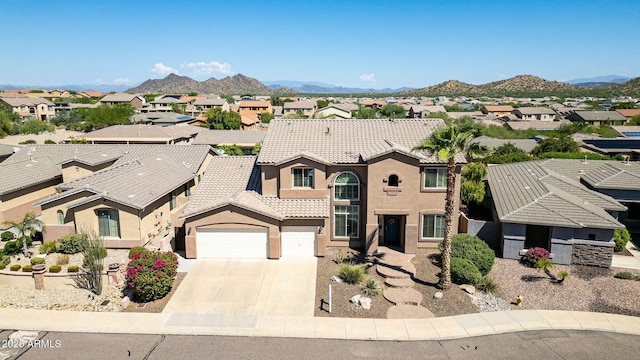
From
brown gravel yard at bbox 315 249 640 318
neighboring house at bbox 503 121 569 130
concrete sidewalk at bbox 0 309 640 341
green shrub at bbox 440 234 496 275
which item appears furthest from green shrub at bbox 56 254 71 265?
neighboring house at bbox 503 121 569 130

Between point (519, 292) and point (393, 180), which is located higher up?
point (393, 180)

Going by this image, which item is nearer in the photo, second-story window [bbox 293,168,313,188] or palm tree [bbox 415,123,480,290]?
palm tree [bbox 415,123,480,290]

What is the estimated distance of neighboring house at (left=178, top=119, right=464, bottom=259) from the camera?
24.2m

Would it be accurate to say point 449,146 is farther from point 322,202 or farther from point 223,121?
point 223,121

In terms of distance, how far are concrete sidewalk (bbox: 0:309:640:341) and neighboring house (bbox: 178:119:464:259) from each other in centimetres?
635

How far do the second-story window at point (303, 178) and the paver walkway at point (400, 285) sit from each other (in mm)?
6079

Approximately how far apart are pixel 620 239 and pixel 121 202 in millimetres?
30828

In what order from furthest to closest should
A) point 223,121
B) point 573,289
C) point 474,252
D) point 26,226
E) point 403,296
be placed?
point 223,121
point 26,226
point 474,252
point 573,289
point 403,296

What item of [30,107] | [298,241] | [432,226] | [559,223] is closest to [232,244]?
[298,241]

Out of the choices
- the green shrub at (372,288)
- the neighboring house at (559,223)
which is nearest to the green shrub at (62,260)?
the green shrub at (372,288)

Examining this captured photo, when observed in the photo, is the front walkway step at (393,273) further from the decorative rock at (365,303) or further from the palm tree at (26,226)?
the palm tree at (26,226)

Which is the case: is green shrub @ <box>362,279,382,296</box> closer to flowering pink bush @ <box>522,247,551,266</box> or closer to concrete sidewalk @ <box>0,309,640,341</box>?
concrete sidewalk @ <box>0,309,640,341</box>

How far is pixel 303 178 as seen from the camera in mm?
25594

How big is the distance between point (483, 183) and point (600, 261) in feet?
31.1
